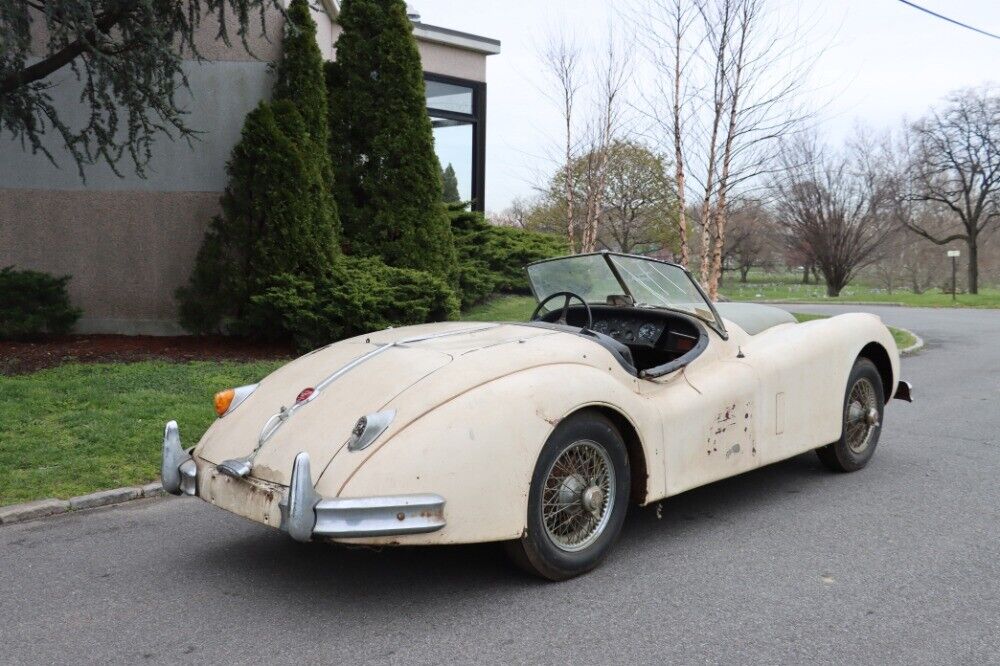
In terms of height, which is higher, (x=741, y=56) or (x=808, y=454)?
(x=741, y=56)

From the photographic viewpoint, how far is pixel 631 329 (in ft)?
17.1

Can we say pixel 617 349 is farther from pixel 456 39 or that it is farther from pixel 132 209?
pixel 456 39

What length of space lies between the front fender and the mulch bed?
256 inches

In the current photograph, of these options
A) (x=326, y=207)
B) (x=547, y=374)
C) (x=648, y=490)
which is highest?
(x=326, y=207)

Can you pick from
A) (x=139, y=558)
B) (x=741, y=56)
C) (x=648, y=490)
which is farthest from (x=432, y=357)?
(x=741, y=56)

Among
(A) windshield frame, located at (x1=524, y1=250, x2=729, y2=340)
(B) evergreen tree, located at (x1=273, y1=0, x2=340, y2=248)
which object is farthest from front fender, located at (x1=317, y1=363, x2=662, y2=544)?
(B) evergreen tree, located at (x1=273, y1=0, x2=340, y2=248)

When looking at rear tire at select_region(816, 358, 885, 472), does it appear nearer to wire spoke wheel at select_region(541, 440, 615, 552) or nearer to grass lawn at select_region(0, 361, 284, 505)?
wire spoke wheel at select_region(541, 440, 615, 552)

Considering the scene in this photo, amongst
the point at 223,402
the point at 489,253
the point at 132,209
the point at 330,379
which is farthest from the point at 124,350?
the point at 489,253

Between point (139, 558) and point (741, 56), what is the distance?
43.2 ft

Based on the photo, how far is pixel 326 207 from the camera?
10.3 meters

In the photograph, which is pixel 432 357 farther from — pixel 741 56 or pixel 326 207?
pixel 741 56

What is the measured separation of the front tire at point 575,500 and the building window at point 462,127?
13.7 meters

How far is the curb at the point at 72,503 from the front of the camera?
4.87m

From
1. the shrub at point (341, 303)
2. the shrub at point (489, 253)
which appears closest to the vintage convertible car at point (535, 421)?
the shrub at point (341, 303)
